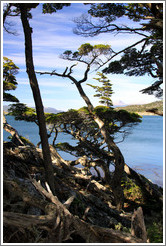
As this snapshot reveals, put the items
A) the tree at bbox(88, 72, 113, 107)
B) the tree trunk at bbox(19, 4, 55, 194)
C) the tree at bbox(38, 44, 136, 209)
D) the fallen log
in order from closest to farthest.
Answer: the fallen log
the tree trunk at bbox(19, 4, 55, 194)
the tree at bbox(38, 44, 136, 209)
the tree at bbox(88, 72, 113, 107)

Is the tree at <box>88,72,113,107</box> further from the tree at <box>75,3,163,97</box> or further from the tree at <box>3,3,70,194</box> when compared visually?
the tree at <box>3,3,70,194</box>

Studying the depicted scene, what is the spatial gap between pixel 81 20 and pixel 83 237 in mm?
6195

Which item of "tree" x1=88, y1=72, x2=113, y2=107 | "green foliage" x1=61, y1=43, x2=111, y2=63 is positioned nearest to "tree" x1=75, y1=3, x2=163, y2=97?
"green foliage" x1=61, y1=43, x2=111, y2=63

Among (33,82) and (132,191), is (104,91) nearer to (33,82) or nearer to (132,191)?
(132,191)

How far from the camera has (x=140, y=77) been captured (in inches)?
301

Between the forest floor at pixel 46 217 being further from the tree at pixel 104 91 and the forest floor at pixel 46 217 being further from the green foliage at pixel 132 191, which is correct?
the tree at pixel 104 91

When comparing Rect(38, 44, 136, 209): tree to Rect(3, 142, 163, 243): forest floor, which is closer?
Rect(3, 142, 163, 243): forest floor

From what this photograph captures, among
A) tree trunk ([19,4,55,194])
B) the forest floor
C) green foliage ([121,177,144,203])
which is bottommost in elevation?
green foliage ([121,177,144,203])

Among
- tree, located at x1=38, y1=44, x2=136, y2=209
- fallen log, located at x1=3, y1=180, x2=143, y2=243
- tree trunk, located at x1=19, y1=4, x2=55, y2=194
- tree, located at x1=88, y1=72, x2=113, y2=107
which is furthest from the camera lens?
tree, located at x1=88, y1=72, x2=113, y2=107

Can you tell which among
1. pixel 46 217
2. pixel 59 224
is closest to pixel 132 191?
pixel 59 224

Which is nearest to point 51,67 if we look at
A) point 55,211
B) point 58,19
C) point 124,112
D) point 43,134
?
point 124,112

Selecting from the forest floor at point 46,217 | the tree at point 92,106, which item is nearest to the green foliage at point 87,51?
the tree at point 92,106

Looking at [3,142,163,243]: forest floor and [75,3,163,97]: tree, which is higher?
[75,3,163,97]: tree

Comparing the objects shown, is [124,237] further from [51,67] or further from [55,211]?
[51,67]
